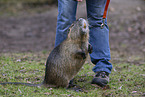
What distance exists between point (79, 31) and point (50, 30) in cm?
656

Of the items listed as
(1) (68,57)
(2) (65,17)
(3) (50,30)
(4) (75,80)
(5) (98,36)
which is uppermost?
(2) (65,17)

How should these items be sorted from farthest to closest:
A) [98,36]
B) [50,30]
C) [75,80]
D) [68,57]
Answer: [50,30] → [75,80] → [98,36] → [68,57]

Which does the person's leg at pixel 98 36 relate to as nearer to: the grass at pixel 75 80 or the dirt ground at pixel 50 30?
the grass at pixel 75 80

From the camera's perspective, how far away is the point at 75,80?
12.8ft

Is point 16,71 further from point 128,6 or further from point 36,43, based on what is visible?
point 128,6

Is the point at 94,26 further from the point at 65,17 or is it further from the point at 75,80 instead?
the point at 75,80

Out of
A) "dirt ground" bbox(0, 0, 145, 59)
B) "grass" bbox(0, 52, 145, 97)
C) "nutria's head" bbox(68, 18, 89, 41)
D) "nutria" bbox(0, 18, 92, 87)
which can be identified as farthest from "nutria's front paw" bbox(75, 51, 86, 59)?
"dirt ground" bbox(0, 0, 145, 59)

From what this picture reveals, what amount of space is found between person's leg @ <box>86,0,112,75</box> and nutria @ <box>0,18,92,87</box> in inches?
Result: 13.6

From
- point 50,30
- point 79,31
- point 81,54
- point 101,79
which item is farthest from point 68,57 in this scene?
point 50,30

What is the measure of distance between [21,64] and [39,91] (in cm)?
176

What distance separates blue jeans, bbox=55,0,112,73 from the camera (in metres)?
3.62

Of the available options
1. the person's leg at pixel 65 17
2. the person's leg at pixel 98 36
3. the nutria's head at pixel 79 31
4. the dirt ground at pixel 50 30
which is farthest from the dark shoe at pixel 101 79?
the dirt ground at pixel 50 30

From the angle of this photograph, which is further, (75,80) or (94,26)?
(75,80)

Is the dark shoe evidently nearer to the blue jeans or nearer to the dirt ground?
the blue jeans
